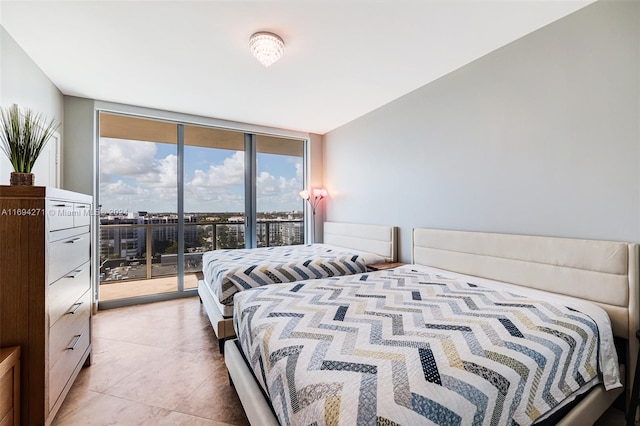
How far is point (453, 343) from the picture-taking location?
3.94 ft

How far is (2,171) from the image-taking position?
217 centimetres

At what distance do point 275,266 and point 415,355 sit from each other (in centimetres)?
192

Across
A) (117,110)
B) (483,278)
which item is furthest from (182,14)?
(483,278)

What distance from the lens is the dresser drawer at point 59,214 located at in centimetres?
154

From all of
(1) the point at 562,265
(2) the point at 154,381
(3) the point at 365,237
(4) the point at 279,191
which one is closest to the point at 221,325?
(2) the point at 154,381

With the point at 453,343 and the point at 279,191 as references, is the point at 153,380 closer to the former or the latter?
the point at 453,343

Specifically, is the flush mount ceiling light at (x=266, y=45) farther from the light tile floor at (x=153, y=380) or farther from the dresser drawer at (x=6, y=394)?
the light tile floor at (x=153, y=380)

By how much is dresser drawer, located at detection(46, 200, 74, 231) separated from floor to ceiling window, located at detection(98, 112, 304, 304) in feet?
7.58

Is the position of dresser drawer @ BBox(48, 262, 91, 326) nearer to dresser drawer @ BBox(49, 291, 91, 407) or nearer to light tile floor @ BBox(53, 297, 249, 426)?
dresser drawer @ BBox(49, 291, 91, 407)

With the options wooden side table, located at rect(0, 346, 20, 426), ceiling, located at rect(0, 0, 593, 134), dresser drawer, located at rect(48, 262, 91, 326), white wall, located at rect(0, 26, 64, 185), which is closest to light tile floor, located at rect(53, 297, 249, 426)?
wooden side table, located at rect(0, 346, 20, 426)

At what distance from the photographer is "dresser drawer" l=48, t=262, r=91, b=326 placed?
1565 mm

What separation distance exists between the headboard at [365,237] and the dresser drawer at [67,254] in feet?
10.0

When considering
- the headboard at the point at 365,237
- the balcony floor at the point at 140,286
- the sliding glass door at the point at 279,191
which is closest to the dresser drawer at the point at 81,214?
the balcony floor at the point at 140,286

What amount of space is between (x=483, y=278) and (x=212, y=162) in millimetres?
3938
